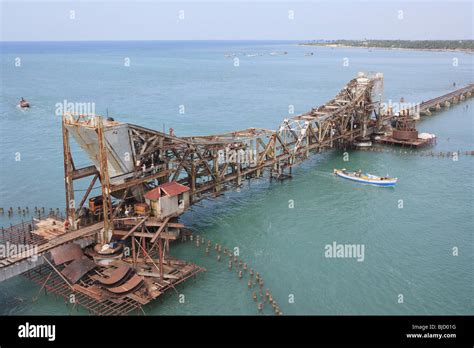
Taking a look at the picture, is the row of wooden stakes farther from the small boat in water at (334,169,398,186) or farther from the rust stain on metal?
the small boat in water at (334,169,398,186)

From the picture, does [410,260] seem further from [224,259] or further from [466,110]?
[466,110]

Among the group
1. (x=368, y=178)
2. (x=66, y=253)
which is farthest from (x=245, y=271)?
(x=368, y=178)

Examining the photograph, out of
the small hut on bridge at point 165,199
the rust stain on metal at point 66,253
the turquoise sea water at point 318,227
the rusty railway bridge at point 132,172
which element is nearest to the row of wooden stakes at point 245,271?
the turquoise sea water at point 318,227

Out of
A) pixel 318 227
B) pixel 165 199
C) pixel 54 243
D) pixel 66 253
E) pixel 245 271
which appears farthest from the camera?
pixel 318 227

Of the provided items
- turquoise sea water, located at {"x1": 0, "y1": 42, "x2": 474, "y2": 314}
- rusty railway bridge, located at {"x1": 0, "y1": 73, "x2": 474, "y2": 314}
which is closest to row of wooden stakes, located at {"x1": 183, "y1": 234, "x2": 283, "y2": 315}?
turquoise sea water, located at {"x1": 0, "y1": 42, "x2": 474, "y2": 314}

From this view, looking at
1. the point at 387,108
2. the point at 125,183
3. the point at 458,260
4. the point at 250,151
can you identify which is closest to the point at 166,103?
the point at 387,108

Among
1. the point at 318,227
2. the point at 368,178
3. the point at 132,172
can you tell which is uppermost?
the point at 132,172

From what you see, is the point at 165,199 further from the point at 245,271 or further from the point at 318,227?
the point at 318,227

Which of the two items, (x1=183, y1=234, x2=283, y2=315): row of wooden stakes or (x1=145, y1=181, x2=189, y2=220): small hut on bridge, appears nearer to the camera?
(x1=183, y1=234, x2=283, y2=315): row of wooden stakes
